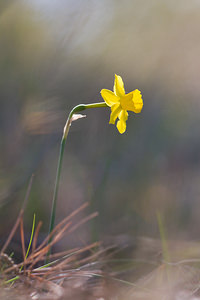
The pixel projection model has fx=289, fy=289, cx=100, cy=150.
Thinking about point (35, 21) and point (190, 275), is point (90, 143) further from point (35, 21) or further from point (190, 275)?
point (190, 275)

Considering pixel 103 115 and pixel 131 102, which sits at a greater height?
pixel 103 115

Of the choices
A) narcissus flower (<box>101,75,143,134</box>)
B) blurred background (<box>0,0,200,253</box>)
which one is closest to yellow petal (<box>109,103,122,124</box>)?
narcissus flower (<box>101,75,143,134</box>)

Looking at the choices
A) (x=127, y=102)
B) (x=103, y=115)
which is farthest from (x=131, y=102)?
(x=103, y=115)

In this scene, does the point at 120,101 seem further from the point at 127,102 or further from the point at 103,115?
the point at 103,115

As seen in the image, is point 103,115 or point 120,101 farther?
point 103,115

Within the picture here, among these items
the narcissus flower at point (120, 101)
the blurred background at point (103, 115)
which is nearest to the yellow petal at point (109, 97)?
the narcissus flower at point (120, 101)

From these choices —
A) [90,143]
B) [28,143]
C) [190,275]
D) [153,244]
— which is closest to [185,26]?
[90,143]
